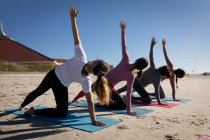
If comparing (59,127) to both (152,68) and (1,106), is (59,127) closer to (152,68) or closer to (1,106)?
(1,106)

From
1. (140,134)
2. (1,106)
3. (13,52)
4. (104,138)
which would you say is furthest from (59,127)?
(13,52)

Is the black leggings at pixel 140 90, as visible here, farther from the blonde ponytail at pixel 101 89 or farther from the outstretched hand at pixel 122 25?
the blonde ponytail at pixel 101 89

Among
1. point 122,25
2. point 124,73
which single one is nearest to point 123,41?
point 122,25

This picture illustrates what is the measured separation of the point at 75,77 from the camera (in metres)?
4.30

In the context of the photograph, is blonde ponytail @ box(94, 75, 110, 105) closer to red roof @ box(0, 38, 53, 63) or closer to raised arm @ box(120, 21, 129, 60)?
raised arm @ box(120, 21, 129, 60)

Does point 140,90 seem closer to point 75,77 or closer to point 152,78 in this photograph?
point 152,78

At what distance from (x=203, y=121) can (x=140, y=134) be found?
2.03 metres

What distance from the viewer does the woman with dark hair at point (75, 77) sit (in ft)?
12.7

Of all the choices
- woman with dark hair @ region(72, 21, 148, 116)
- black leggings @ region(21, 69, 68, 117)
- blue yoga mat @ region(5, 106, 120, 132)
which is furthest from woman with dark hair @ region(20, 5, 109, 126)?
woman with dark hair @ region(72, 21, 148, 116)

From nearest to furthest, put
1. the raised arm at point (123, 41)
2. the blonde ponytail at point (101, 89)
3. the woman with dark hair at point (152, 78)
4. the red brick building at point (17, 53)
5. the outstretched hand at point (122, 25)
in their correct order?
1. the blonde ponytail at point (101, 89)
2. the raised arm at point (123, 41)
3. the outstretched hand at point (122, 25)
4. the woman with dark hair at point (152, 78)
5. the red brick building at point (17, 53)

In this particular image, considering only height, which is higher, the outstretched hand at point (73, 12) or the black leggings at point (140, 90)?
the outstretched hand at point (73, 12)

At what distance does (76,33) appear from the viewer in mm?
4203

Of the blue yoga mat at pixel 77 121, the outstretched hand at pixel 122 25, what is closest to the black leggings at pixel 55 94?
the blue yoga mat at pixel 77 121

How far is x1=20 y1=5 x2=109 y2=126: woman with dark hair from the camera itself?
12.7ft
